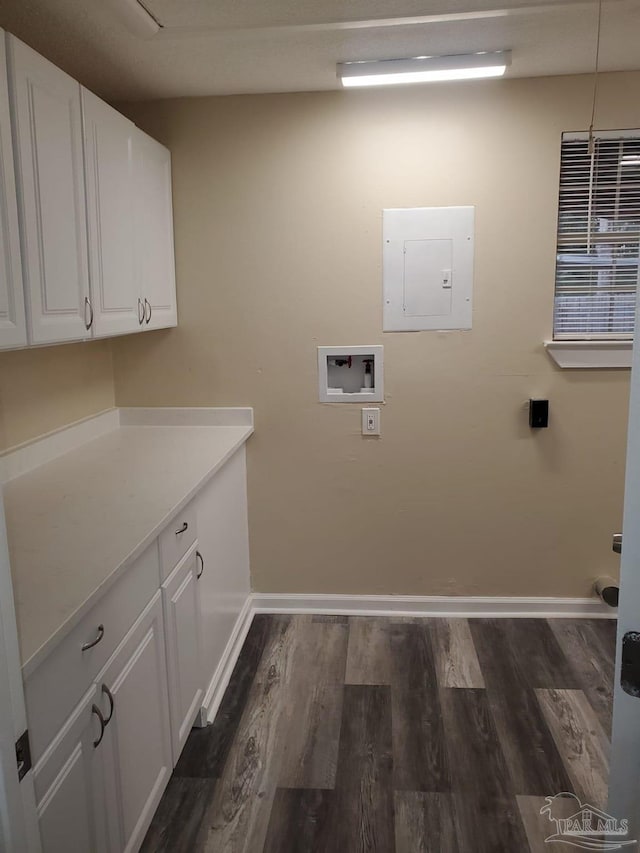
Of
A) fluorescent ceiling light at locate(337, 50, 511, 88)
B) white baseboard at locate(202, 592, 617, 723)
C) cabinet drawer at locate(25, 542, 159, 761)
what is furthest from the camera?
white baseboard at locate(202, 592, 617, 723)

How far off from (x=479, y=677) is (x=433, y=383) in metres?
1.25

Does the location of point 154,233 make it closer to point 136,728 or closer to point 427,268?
point 427,268

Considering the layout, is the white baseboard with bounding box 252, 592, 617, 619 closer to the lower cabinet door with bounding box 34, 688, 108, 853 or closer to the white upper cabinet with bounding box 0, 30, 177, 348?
the white upper cabinet with bounding box 0, 30, 177, 348

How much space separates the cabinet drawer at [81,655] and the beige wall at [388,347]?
1438 mm

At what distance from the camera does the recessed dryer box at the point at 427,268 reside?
3.02 metres

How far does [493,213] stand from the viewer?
2998 millimetres

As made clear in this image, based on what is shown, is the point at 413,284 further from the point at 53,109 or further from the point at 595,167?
the point at 53,109

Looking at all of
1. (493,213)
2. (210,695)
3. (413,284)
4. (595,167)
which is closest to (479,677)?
(210,695)

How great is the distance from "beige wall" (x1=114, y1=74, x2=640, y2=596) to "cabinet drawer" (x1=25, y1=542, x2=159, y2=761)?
1.44 metres

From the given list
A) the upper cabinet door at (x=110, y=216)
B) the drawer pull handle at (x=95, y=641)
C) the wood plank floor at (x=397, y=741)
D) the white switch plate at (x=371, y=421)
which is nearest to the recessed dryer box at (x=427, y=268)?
the white switch plate at (x=371, y=421)

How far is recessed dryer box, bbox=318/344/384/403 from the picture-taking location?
3.15 m

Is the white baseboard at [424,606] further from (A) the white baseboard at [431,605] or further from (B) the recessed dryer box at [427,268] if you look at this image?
(B) the recessed dryer box at [427,268]

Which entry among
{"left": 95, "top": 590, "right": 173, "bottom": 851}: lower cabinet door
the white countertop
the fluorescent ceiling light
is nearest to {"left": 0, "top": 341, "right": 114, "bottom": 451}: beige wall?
the white countertop

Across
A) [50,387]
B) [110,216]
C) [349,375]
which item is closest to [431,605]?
[349,375]
